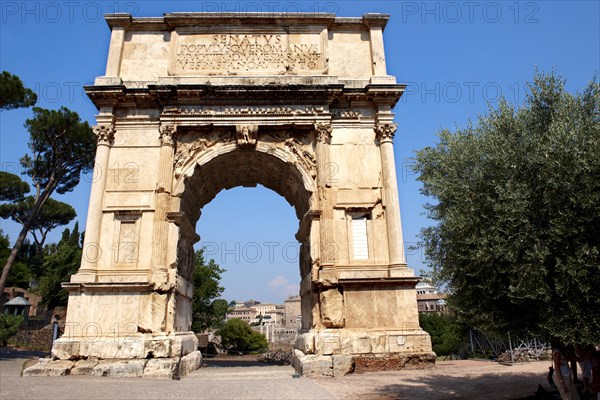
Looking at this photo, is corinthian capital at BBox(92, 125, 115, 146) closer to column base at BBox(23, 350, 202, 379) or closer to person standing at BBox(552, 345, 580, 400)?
column base at BBox(23, 350, 202, 379)

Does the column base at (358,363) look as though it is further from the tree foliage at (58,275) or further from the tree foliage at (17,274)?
the tree foliage at (17,274)

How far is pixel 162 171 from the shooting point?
1186 centimetres

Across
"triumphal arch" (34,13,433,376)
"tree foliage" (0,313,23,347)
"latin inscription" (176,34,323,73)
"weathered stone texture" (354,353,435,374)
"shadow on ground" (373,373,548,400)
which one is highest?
"latin inscription" (176,34,323,73)

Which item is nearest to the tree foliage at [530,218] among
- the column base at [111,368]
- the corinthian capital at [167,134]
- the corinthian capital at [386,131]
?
the corinthian capital at [386,131]

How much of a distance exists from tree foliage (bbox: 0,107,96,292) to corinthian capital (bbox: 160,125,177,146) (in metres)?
8.58

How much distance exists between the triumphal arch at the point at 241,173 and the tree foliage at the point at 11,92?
15.7ft

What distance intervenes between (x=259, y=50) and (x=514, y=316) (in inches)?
403

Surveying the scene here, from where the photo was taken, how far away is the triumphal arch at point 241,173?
420 inches

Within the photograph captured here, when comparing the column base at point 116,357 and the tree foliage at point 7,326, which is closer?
the column base at point 116,357

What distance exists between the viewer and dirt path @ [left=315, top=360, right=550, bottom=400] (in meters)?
7.49

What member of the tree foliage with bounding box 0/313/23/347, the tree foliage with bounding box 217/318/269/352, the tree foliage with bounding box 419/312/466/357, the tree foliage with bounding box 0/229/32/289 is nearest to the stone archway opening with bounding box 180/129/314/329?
the tree foliage with bounding box 0/313/23/347

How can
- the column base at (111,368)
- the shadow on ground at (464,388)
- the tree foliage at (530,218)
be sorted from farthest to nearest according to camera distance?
the column base at (111,368), the shadow on ground at (464,388), the tree foliage at (530,218)

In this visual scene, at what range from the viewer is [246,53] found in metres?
13.3

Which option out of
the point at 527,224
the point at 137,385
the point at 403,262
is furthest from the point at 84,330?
the point at 527,224
